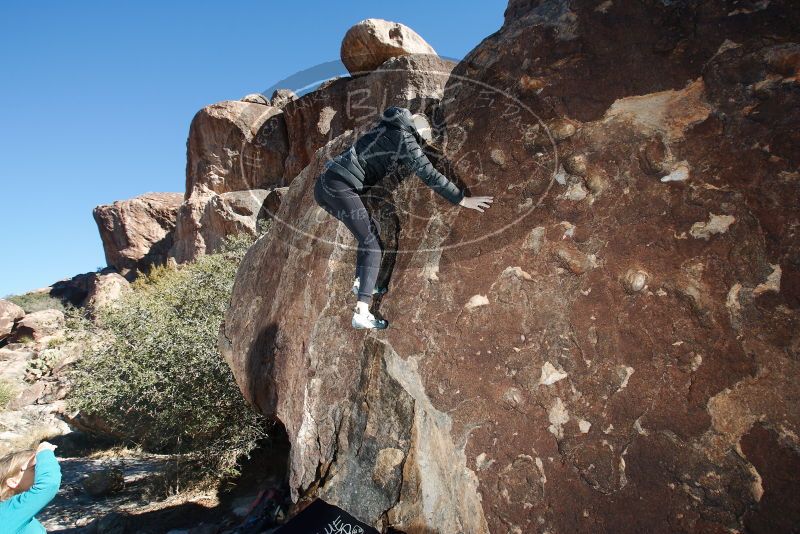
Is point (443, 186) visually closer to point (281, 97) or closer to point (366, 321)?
point (366, 321)

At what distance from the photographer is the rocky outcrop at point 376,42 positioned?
49.1 ft

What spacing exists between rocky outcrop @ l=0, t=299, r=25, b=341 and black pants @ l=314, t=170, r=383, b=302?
24524mm

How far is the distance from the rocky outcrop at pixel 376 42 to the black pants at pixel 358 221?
13005 mm

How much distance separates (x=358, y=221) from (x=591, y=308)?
1.58 metres

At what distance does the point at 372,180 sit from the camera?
3492 millimetres

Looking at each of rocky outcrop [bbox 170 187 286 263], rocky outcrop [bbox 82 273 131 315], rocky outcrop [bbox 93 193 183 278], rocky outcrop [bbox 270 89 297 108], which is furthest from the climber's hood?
rocky outcrop [bbox 93 193 183 278]

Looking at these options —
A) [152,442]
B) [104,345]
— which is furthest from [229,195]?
[152,442]

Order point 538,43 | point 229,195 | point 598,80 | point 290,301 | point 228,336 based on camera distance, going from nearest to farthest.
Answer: point 598,80 < point 538,43 < point 290,301 < point 228,336 < point 229,195

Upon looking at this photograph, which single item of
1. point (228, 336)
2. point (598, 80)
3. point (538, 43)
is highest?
point (538, 43)

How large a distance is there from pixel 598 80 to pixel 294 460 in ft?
10.5

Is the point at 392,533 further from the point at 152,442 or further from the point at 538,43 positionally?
the point at 152,442

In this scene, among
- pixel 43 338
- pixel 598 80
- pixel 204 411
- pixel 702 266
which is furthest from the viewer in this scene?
pixel 43 338

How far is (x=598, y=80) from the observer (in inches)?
109

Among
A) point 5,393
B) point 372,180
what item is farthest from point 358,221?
point 5,393
